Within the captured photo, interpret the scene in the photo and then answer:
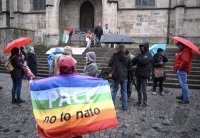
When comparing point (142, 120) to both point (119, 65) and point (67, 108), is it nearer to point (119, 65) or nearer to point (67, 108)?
point (119, 65)

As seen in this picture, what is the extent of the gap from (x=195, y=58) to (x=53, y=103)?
1130 cm

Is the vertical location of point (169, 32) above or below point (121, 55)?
above

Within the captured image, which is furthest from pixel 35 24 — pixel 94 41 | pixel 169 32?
pixel 169 32

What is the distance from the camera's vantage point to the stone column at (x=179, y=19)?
789 inches

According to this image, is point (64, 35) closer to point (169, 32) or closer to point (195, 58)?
point (169, 32)

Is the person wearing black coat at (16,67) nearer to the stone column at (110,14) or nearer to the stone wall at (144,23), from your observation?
the stone column at (110,14)

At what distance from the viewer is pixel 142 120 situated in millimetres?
6395

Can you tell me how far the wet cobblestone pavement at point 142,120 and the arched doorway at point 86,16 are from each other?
1637 centimetres

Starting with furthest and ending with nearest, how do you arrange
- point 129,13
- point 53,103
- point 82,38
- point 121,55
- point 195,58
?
point 82,38 → point 129,13 → point 195,58 → point 121,55 → point 53,103

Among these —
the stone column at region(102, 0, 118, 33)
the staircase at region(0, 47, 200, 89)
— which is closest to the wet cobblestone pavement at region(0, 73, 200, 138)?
the staircase at region(0, 47, 200, 89)

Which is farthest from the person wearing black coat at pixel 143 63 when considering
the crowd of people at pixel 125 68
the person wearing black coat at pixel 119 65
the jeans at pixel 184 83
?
the jeans at pixel 184 83

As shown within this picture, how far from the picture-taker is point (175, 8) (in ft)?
66.9

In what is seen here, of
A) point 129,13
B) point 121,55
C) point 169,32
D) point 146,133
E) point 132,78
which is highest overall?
point 129,13

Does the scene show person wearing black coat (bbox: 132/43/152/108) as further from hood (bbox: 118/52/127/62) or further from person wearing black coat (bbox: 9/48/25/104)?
person wearing black coat (bbox: 9/48/25/104)
